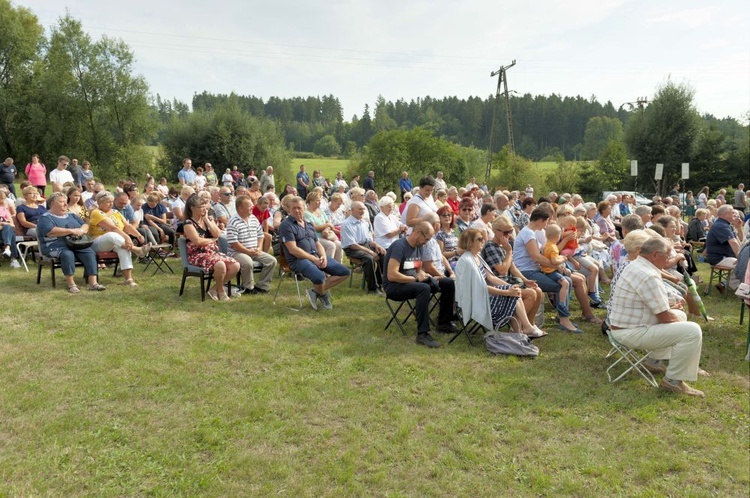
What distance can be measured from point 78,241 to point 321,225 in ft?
11.5

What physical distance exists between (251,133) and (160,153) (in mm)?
6137

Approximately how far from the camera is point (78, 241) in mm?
7141

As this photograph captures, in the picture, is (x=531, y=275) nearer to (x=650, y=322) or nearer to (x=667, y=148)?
(x=650, y=322)

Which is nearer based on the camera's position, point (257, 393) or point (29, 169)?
point (257, 393)

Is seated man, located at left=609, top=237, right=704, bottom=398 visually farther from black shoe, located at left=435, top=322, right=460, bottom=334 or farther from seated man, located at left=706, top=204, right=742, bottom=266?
seated man, located at left=706, top=204, right=742, bottom=266

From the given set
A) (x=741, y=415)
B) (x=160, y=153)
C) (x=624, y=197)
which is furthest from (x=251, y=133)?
(x=741, y=415)

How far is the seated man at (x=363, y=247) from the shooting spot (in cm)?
777

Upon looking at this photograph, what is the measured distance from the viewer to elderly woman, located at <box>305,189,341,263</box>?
26.8 feet

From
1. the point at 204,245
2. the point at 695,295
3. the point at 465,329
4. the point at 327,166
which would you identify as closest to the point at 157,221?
the point at 204,245

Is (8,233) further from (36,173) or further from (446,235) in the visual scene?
(36,173)

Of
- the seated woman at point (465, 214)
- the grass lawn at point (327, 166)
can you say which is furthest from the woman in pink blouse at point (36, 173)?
the grass lawn at point (327, 166)

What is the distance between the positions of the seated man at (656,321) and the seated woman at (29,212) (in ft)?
29.6

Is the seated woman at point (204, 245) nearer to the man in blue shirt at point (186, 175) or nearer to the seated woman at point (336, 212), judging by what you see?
the seated woman at point (336, 212)

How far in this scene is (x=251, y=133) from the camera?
3164cm
